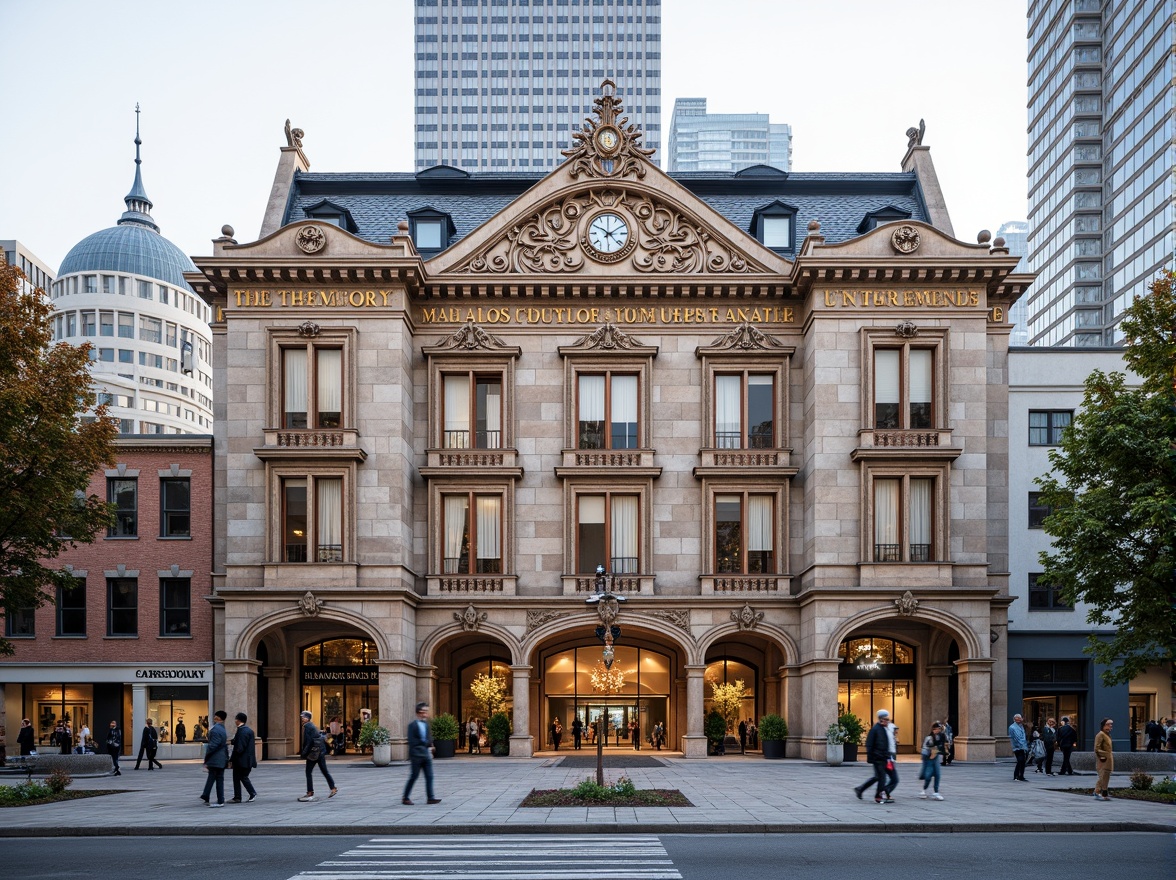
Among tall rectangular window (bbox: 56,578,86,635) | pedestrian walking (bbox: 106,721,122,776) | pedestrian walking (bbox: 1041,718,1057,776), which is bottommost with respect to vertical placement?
pedestrian walking (bbox: 106,721,122,776)

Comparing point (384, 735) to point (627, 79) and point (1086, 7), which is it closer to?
point (1086, 7)

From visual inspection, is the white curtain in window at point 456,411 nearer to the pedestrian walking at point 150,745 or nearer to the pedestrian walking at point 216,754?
the pedestrian walking at point 150,745

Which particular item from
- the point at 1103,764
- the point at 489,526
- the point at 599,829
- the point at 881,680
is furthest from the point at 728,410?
the point at 599,829

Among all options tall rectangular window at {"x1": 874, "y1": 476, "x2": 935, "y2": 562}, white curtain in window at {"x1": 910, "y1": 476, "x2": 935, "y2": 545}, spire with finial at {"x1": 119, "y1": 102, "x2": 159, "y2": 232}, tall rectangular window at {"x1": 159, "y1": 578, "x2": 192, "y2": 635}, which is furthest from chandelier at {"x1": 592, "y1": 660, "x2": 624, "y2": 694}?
spire with finial at {"x1": 119, "y1": 102, "x2": 159, "y2": 232}

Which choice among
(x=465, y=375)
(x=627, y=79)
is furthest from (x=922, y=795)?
(x=627, y=79)

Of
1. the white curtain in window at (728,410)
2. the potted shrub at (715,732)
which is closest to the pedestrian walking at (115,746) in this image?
the potted shrub at (715,732)

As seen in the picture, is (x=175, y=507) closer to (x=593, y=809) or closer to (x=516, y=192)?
(x=516, y=192)

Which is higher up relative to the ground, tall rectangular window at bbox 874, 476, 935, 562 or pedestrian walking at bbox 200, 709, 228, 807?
tall rectangular window at bbox 874, 476, 935, 562

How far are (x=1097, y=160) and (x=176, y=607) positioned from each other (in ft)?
329

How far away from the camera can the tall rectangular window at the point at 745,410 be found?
133ft

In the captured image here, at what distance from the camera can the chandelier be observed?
39.7m

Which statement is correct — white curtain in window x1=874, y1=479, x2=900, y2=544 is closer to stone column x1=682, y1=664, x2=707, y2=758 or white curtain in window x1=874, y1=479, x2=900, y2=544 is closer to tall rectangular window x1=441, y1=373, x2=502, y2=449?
stone column x1=682, y1=664, x2=707, y2=758

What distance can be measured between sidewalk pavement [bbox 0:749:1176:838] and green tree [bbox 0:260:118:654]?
6.26 metres

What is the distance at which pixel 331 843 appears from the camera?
59.1 ft
